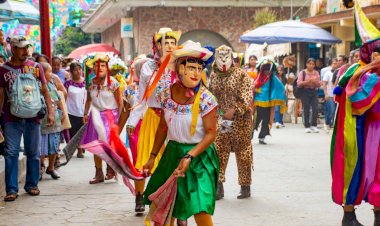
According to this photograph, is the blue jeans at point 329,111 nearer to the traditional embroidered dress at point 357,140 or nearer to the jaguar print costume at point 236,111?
the jaguar print costume at point 236,111

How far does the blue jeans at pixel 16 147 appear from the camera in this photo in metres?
9.24

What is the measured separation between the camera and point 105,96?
10.4 metres

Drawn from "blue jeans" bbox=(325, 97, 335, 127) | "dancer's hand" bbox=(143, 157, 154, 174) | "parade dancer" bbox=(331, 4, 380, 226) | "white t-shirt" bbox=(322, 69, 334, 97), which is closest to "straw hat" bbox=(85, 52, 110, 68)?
"parade dancer" bbox=(331, 4, 380, 226)

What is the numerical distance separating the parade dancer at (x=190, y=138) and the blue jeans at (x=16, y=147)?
3.26m

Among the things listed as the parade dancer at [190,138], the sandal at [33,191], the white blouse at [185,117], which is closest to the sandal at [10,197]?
the sandal at [33,191]

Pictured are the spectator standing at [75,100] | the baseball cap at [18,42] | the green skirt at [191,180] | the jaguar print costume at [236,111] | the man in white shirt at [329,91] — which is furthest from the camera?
the man in white shirt at [329,91]

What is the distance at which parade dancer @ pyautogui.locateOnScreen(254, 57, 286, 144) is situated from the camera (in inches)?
645

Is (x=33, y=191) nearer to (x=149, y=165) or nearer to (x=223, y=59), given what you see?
(x=223, y=59)

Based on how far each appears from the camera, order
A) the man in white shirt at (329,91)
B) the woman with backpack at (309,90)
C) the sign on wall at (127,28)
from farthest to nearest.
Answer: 1. the sign on wall at (127,28)
2. the man in white shirt at (329,91)
3. the woman with backpack at (309,90)

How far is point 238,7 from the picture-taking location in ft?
114

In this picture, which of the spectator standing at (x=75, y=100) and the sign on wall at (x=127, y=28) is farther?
the sign on wall at (x=127, y=28)

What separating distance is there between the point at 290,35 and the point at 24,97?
44.2 ft

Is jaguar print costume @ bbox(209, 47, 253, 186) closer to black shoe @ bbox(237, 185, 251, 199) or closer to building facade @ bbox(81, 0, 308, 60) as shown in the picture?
black shoe @ bbox(237, 185, 251, 199)

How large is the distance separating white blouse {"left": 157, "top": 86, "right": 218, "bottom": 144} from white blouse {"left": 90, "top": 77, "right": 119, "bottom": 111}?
416cm
